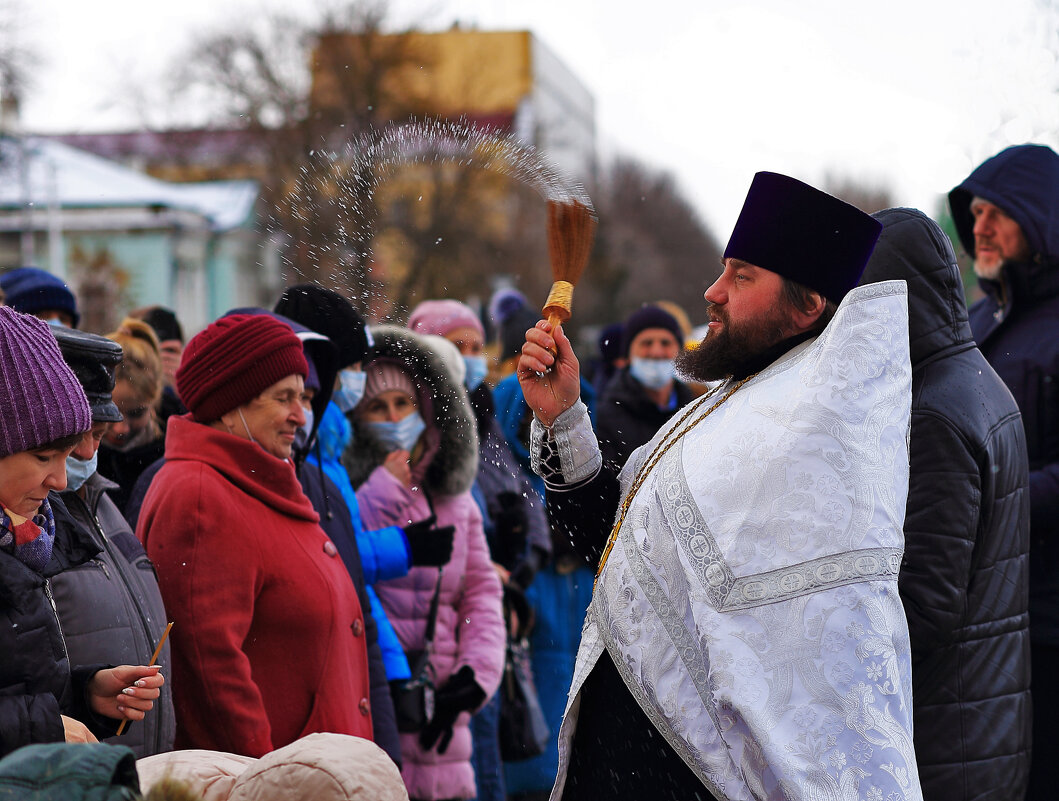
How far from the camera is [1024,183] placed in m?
4.75

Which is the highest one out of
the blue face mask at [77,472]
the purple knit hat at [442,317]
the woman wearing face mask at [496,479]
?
the blue face mask at [77,472]

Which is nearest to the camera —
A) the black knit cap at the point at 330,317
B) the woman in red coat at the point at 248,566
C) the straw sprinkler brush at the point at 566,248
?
the straw sprinkler brush at the point at 566,248

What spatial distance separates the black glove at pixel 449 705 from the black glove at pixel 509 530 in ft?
3.98

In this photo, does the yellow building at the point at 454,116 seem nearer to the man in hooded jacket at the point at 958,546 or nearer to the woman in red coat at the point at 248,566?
the woman in red coat at the point at 248,566

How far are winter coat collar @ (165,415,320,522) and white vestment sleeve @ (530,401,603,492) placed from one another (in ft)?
2.58

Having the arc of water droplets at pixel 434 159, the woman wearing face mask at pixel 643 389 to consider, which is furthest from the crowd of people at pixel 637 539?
the woman wearing face mask at pixel 643 389

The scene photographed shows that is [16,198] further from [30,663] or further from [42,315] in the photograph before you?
[30,663]

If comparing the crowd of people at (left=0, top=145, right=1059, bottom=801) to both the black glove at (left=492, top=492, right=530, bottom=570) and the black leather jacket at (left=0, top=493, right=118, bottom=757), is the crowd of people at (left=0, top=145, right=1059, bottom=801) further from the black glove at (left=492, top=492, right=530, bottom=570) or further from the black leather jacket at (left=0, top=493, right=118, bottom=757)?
the black glove at (left=492, top=492, right=530, bottom=570)

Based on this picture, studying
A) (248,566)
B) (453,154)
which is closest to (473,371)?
(453,154)

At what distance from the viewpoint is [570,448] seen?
9.50ft

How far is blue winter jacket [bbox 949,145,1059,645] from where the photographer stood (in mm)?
4062

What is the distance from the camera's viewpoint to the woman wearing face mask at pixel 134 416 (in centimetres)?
399

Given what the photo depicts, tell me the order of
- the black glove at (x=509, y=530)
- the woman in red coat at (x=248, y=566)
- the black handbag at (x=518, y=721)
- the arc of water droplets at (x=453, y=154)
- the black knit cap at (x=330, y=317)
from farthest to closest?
the black glove at (x=509, y=530), the black handbag at (x=518, y=721), the black knit cap at (x=330, y=317), the woman in red coat at (x=248, y=566), the arc of water droplets at (x=453, y=154)

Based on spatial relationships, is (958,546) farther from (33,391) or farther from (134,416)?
(134,416)
